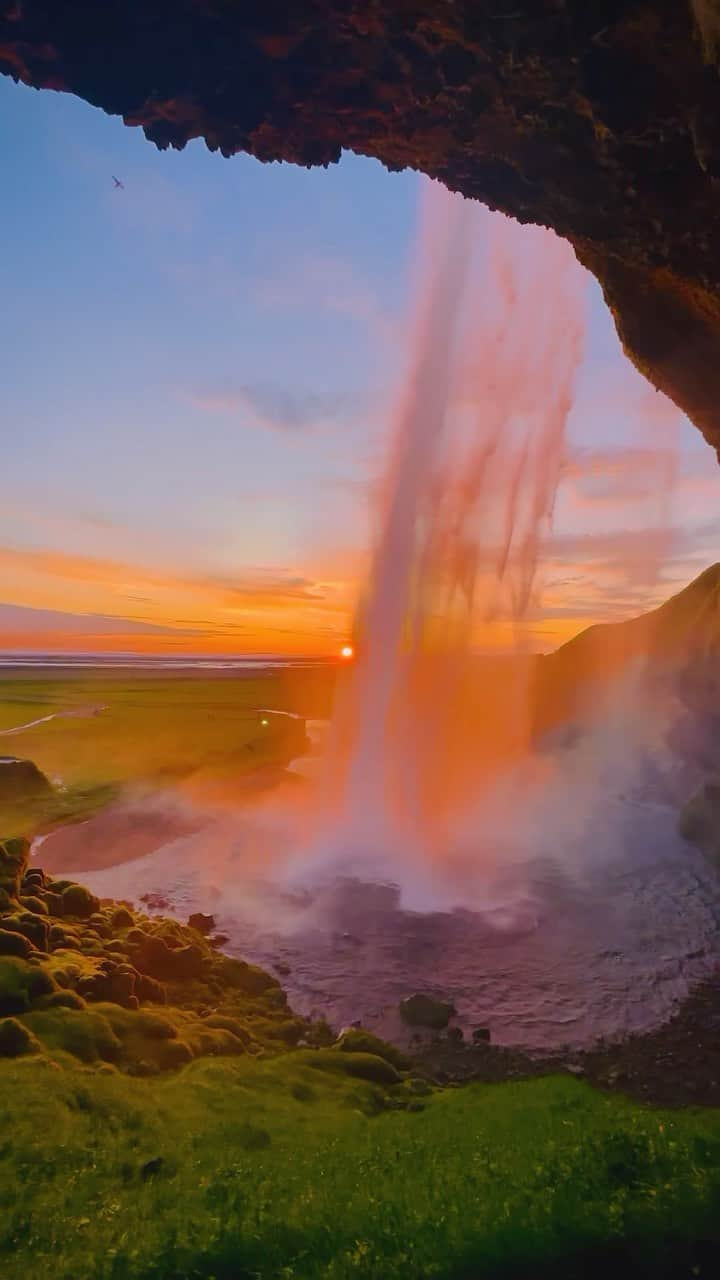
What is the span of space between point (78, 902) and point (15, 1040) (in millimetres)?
9425

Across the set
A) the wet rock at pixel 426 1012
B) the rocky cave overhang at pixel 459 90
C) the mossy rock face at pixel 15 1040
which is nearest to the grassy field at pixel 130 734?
the mossy rock face at pixel 15 1040

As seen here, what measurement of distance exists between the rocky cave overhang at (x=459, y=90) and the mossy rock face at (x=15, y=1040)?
22.4 m

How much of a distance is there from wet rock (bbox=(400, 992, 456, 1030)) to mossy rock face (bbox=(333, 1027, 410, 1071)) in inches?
69.6

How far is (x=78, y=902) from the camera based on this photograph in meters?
22.0

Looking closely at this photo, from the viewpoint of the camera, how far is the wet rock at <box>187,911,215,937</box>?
24.4 m

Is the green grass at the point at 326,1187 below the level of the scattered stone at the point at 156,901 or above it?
above

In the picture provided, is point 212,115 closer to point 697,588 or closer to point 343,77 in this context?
point 343,77

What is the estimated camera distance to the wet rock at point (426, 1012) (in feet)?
61.1

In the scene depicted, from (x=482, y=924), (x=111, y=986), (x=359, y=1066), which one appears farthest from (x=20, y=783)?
(x=359, y=1066)

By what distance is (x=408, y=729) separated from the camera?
163 feet

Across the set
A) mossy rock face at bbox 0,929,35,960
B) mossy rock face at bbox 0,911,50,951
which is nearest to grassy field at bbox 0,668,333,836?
→ mossy rock face at bbox 0,911,50,951

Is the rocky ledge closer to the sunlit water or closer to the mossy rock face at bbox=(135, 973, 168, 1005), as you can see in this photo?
the mossy rock face at bbox=(135, 973, 168, 1005)

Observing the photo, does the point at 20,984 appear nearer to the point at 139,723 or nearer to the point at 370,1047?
the point at 370,1047

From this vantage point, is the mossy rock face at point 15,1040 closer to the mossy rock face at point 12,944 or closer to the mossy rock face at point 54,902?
the mossy rock face at point 12,944
